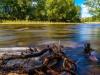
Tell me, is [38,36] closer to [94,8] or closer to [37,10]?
[94,8]

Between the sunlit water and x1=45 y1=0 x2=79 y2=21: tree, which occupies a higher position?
x1=45 y1=0 x2=79 y2=21: tree

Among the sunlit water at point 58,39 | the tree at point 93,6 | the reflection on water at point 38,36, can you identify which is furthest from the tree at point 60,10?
the tree at point 93,6

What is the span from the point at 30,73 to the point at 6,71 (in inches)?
37.4

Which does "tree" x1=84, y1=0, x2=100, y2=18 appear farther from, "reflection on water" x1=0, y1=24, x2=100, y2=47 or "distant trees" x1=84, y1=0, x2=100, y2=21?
"reflection on water" x1=0, y1=24, x2=100, y2=47

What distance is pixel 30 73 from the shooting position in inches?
334

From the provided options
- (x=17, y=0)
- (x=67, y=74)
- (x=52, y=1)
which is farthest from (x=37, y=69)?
(x=52, y=1)

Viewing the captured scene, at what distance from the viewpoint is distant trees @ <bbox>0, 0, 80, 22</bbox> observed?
97250 mm

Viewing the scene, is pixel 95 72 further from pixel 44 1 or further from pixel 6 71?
pixel 44 1

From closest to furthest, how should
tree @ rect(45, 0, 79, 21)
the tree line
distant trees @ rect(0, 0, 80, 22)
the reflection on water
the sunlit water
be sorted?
the sunlit water → the reflection on water → the tree line → distant trees @ rect(0, 0, 80, 22) → tree @ rect(45, 0, 79, 21)

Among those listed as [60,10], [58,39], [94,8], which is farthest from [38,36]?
[60,10]

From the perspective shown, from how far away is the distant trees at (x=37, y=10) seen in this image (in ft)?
319

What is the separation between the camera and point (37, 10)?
101500 mm

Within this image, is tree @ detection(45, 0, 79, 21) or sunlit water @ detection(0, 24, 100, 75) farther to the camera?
tree @ detection(45, 0, 79, 21)

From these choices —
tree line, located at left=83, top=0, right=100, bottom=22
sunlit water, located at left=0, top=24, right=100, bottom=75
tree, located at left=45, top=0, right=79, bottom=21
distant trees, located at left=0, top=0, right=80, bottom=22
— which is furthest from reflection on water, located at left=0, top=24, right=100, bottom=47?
tree, located at left=45, top=0, right=79, bottom=21
